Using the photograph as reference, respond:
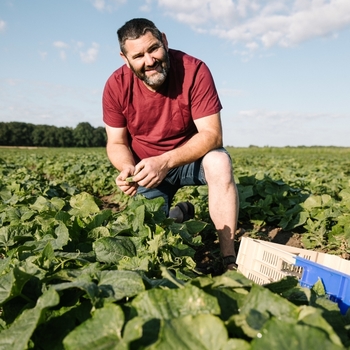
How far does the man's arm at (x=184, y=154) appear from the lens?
2.99m

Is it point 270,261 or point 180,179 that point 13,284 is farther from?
point 180,179

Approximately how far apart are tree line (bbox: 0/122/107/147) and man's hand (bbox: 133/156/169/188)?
73498mm

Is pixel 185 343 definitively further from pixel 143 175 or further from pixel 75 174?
pixel 75 174

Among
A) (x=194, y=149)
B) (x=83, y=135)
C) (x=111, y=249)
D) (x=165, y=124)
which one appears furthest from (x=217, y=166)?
(x=83, y=135)

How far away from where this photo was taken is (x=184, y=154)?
324cm

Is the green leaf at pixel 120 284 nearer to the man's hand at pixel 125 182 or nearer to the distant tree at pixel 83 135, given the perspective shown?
the man's hand at pixel 125 182

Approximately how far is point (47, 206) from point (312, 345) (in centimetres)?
303

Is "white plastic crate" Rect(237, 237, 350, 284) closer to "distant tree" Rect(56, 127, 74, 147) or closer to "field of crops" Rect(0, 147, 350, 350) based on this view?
"field of crops" Rect(0, 147, 350, 350)

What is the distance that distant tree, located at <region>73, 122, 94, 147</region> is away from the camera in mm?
78250

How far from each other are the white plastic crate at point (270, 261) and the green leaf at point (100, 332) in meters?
1.45

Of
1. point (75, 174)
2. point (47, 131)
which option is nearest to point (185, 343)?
point (75, 174)

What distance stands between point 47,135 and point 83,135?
692 cm

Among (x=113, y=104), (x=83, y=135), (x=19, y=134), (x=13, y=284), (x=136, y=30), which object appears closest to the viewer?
(x=13, y=284)

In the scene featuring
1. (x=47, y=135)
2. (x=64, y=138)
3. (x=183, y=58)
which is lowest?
(x=64, y=138)
